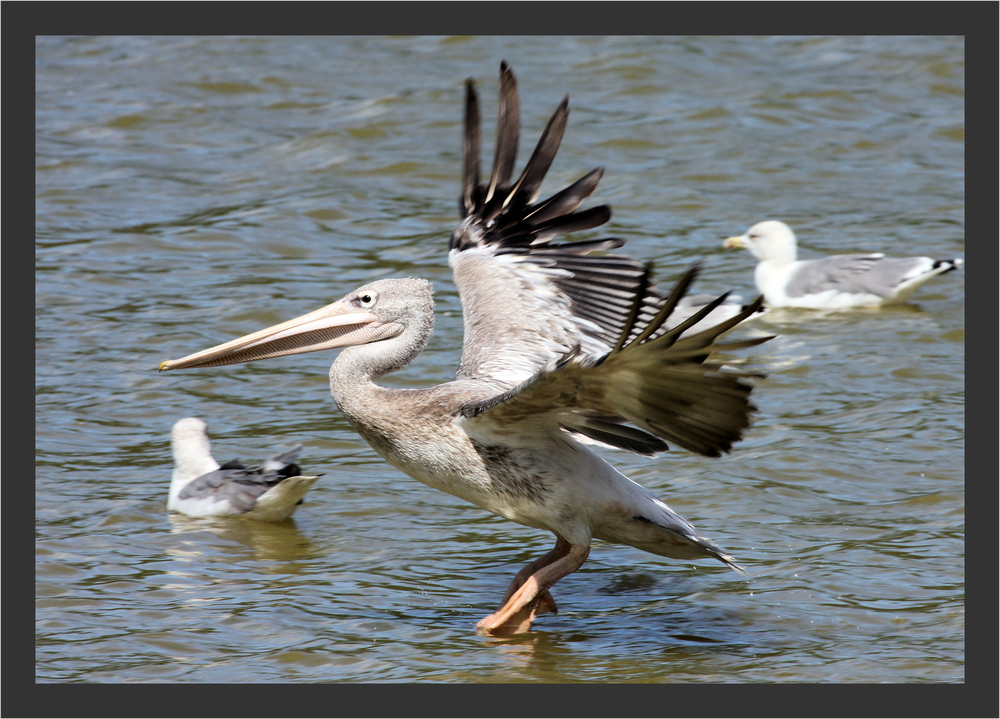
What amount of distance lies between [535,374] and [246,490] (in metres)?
2.50

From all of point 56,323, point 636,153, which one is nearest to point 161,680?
point 56,323

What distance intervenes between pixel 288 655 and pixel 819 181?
302 inches

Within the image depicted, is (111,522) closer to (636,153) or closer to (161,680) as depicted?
(161,680)

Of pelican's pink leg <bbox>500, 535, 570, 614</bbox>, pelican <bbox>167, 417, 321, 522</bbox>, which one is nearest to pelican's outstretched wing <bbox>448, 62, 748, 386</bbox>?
pelican's pink leg <bbox>500, 535, 570, 614</bbox>

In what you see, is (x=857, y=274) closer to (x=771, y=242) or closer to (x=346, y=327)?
(x=771, y=242)

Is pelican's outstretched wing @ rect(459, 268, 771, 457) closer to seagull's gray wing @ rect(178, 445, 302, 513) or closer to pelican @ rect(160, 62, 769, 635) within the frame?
pelican @ rect(160, 62, 769, 635)

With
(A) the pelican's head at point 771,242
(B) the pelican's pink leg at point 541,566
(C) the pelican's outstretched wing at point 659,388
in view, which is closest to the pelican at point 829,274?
(A) the pelican's head at point 771,242

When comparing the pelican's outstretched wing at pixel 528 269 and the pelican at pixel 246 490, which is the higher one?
the pelican's outstretched wing at pixel 528 269

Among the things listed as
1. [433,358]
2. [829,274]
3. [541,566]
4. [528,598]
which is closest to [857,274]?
[829,274]

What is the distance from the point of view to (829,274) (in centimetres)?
885

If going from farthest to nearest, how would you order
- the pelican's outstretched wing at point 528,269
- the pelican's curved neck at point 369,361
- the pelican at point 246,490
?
the pelican at point 246,490 → the pelican's outstretched wing at point 528,269 → the pelican's curved neck at point 369,361

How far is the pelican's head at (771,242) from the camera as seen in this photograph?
30.2ft

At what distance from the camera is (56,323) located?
8164 millimetres

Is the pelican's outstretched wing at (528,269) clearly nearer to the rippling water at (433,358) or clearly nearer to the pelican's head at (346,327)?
the pelican's head at (346,327)
